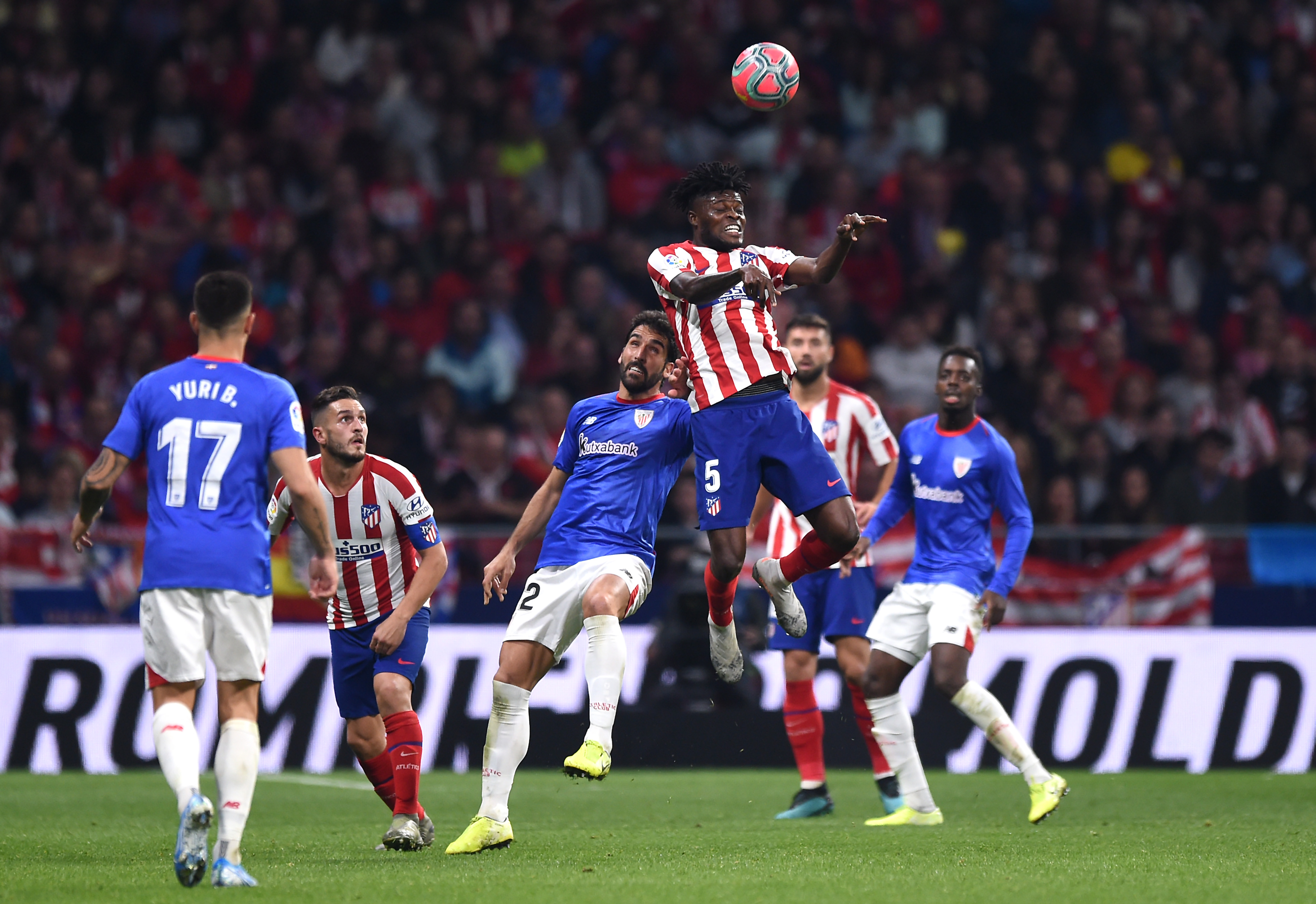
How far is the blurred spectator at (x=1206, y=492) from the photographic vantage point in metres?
15.1

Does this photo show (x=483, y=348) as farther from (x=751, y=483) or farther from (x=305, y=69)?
(x=751, y=483)

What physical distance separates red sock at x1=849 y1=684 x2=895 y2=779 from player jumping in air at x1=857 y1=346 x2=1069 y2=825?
0.23m

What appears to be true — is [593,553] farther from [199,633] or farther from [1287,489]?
[1287,489]

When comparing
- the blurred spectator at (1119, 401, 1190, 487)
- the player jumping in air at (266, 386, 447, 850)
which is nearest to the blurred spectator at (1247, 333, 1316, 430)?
the blurred spectator at (1119, 401, 1190, 487)

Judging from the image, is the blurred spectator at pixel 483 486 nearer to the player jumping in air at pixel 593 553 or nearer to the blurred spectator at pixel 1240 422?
the player jumping in air at pixel 593 553

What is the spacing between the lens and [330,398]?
8281 mm

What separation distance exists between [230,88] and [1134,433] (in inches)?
393

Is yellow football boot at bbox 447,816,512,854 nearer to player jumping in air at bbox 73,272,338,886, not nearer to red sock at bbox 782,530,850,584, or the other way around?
player jumping in air at bbox 73,272,338,886

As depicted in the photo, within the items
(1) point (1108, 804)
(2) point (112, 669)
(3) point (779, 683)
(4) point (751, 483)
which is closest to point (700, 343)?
(4) point (751, 483)

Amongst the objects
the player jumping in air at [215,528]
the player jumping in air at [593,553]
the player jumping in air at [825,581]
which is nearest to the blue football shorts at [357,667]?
the player jumping in air at [593,553]

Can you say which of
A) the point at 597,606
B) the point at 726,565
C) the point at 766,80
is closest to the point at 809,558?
the point at 726,565

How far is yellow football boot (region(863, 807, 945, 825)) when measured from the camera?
931 cm

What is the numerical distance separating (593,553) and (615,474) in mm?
429

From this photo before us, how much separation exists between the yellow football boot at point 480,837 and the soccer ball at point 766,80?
3.56 m
